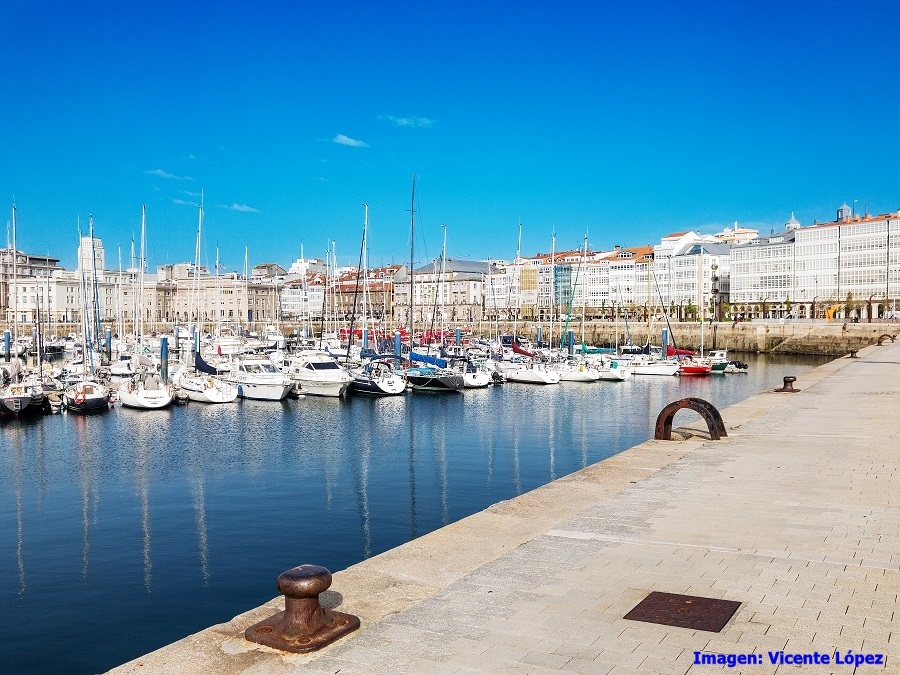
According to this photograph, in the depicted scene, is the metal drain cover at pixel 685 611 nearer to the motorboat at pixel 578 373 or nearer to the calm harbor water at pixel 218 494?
the calm harbor water at pixel 218 494

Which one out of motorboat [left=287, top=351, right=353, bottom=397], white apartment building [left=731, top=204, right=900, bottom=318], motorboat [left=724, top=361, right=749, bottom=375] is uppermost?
white apartment building [left=731, top=204, right=900, bottom=318]

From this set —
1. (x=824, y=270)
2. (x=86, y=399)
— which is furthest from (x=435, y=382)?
(x=824, y=270)

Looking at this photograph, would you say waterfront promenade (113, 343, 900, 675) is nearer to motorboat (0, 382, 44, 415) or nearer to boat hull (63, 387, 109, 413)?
motorboat (0, 382, 44, 415)

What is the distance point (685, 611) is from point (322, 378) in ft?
148

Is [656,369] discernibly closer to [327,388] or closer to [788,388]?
[327,388]

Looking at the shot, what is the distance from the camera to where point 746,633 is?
767 centimetres

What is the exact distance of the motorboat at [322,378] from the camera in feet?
171

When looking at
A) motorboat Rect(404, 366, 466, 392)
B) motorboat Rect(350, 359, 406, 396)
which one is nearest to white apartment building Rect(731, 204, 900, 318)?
motorboat Rect(404, 366, 466, 392)

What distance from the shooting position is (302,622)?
25.2 feet

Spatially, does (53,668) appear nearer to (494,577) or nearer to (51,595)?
(51,595)

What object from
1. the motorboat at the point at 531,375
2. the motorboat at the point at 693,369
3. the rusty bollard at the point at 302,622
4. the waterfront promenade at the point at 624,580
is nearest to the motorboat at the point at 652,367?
the motorboat at the point at 693,369

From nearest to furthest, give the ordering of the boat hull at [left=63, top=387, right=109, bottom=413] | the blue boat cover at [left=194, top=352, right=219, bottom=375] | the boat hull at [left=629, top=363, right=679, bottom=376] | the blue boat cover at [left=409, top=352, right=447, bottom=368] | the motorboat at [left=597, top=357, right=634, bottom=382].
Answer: the boat hull at [left=63, top=387, right=109, bottom=413] → the blue boat cover at [left=194, top=352, right=219, bottom=375] → the blue boat cover at [left=409, top=352, right=447, bottom=368] → the motorboat at [left=597, top=357, right=634, bottom=382] → the boat hull at [left=629, top=363, right=679, bottom=376]

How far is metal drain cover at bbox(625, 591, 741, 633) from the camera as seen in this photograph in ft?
26.0

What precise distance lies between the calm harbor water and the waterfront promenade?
5.64m
